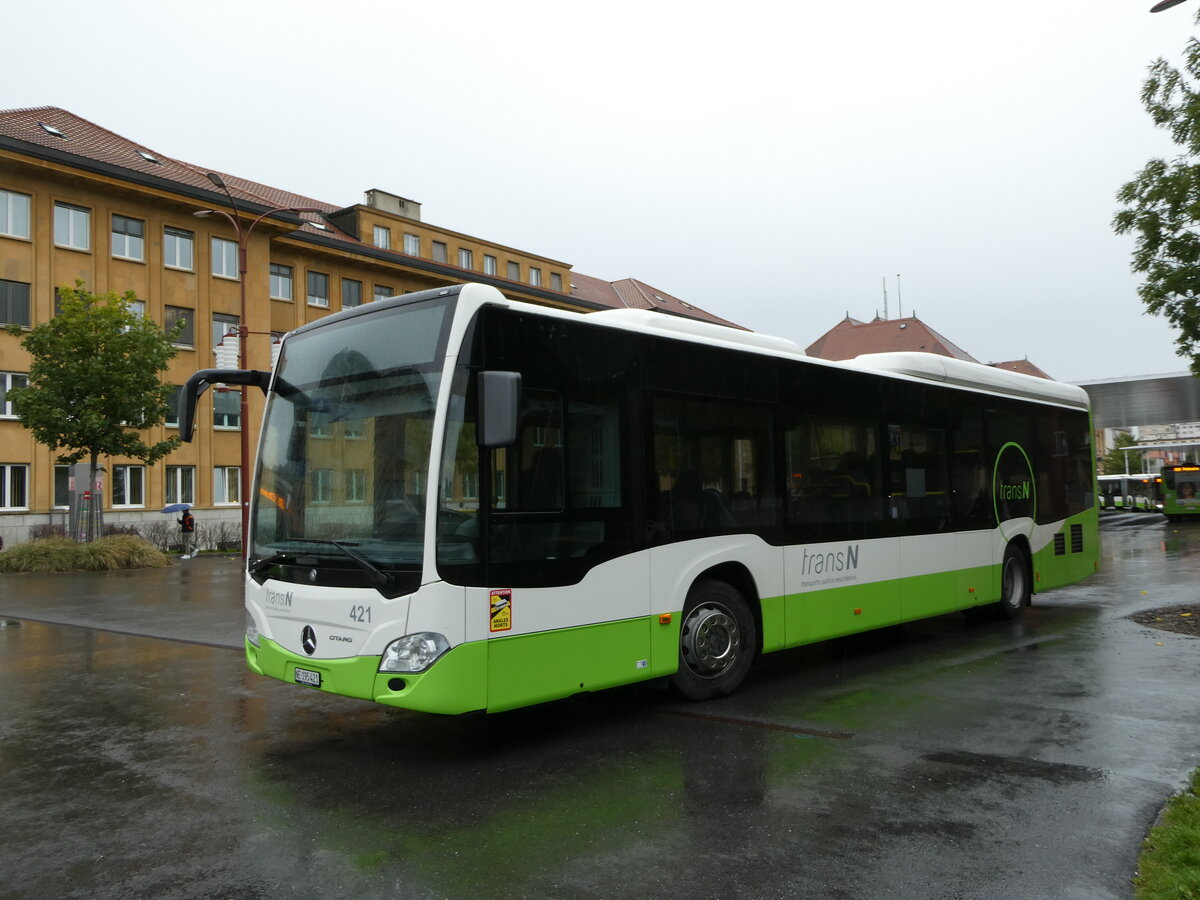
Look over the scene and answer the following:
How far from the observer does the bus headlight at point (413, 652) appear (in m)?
5.68

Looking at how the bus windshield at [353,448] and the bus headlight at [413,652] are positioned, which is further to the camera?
the bus windshield at [353,448]

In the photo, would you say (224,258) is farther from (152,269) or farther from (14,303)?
(14,303)

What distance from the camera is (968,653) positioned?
32.3 ft

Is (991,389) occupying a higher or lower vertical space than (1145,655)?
higher

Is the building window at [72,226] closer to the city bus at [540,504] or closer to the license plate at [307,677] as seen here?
the city bus at [540,504]

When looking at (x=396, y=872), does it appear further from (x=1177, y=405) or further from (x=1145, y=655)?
(x=1177, y=405)

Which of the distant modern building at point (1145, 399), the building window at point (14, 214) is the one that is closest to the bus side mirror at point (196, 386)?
the distant modern building at point (1145, 399)

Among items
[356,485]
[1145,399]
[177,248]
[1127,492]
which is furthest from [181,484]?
[1127,492]

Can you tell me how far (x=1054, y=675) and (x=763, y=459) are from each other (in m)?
3.24

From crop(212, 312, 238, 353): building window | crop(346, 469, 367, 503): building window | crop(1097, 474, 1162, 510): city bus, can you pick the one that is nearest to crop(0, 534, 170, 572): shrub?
crop(212, 312, 238, 353): building window

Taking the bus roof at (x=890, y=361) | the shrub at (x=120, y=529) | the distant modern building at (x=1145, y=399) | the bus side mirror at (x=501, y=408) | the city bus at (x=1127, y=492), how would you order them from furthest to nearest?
the city bus at (x=1127, y=492) < the distant modern building at (x=1145, y=399) < the shrub at (x=120, y=529) < the bus roof at (x=890, y=361) < the bus side mirror at (x=501, y=408)

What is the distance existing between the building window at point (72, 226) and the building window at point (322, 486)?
3243cm

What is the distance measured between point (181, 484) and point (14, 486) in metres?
5.87

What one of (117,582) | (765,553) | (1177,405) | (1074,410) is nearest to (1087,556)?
(1074,410)
